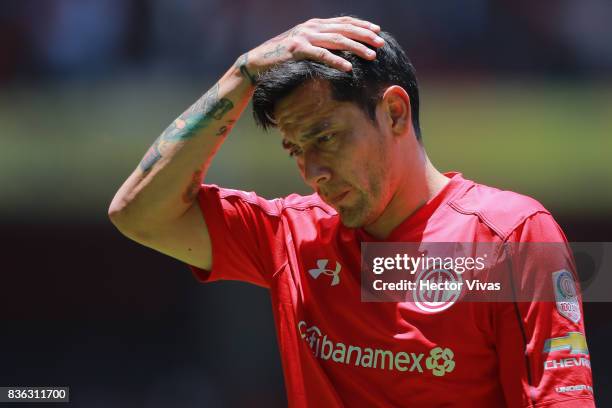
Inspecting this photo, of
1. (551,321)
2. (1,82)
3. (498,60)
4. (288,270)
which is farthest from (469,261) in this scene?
(1,82)

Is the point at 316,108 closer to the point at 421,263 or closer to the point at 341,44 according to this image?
the point at 341,44

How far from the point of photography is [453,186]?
199cm

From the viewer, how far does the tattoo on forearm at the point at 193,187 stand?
2035mm

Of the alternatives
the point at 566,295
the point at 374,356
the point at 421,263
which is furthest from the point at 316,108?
the point at 566,295

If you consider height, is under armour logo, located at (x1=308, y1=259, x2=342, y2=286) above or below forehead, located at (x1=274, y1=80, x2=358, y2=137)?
below

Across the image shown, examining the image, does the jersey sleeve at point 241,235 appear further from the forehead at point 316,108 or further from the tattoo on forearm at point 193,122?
the forehead at point 316,108

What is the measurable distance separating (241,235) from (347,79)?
1.60 feet

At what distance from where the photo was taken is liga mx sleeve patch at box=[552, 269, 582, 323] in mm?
1679

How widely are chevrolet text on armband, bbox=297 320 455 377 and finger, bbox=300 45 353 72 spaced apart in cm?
61

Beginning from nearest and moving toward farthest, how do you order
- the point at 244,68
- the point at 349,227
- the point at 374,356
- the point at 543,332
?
1. the point at 543,332
2. the point at 374,356
3. the point at 349,227
4. the point at 244,68

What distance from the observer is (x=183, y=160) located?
2031mm

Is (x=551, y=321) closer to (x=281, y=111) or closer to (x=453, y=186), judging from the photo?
(x=453, y=186)

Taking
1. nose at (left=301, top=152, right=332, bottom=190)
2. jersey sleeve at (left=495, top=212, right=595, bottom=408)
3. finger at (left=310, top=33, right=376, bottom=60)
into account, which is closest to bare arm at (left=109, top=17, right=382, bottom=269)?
finger at (left=310, top=33, right=376, bottom=60)

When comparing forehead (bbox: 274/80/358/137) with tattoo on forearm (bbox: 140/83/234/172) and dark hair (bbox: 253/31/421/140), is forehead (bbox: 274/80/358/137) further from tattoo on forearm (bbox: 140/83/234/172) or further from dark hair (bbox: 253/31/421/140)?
tattoo on forearm (bbox: 140/83/234/172)
